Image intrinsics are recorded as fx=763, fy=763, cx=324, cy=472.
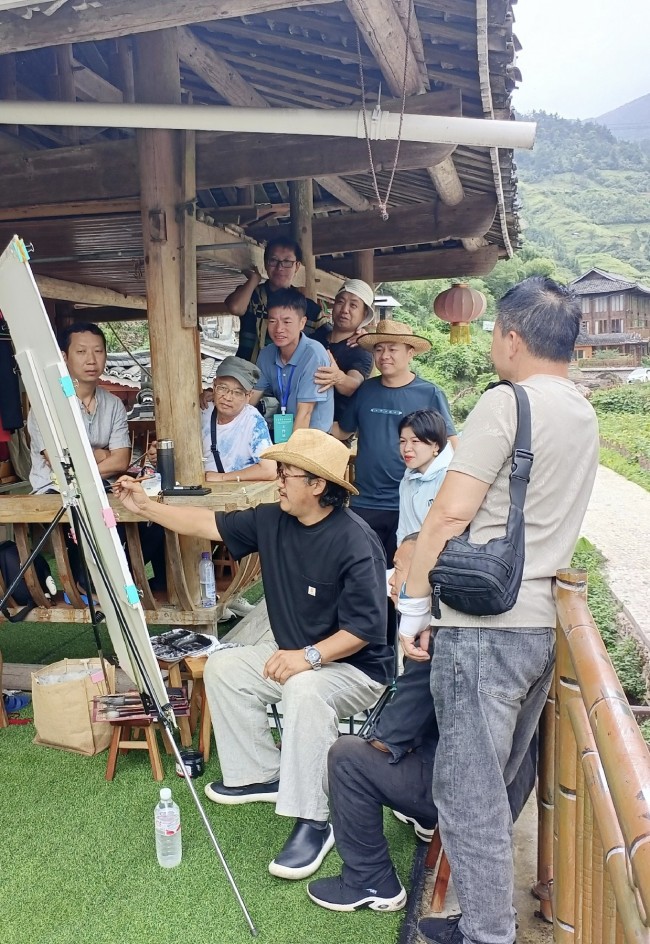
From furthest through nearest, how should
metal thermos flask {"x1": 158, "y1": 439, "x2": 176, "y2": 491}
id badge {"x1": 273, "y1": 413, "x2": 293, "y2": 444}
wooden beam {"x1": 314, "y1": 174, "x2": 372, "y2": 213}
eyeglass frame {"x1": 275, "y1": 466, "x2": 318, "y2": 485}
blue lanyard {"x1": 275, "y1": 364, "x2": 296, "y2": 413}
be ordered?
wooden beam {"x1": 314, "y1": 174, "x2": 372, "y2": 213} < blue lanyard {"x1": 275, "y1": 364, "x2": 296, "y2": 413} < id badge {"x1": 273, "y1": 413, "x2": 293, "y2": 444} < metal thermos flask {"x1": 158, "y1": 439, "x2": 176, "y2": 491} < eyeglass frame {"x1": 275, "y1": 466, "x2": 318, "y2": 485}

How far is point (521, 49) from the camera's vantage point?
3244 mm

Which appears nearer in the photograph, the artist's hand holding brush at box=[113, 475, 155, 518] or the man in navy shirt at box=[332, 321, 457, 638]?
the artist's hand holding brush at box=[113, 475, 155, 518]

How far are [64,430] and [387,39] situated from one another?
1.85 m

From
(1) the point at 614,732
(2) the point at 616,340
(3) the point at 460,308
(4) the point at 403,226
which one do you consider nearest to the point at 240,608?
(4) the point at 403,226

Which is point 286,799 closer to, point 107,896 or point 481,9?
point 107,896

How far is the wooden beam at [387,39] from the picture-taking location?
8.38 ft

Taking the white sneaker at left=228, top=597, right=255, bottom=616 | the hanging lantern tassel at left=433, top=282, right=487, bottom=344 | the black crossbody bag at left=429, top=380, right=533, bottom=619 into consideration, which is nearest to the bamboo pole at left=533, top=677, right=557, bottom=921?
the black crossbody bag at left=429, top=380, right=533, bottom=619

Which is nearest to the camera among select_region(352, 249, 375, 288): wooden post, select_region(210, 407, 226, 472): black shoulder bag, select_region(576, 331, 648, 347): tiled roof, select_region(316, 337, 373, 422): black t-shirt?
select_region(210, 407, 226, 472): black shoulder bag

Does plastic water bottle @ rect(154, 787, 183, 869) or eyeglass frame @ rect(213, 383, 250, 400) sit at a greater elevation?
eyeglass frame @ rect(213, 383, 250, 400)

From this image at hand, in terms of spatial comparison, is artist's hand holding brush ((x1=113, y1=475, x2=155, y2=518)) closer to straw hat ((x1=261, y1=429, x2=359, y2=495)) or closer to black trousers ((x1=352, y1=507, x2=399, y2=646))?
straw hat ((x1=261, y1=429, x2=359, y2=495))

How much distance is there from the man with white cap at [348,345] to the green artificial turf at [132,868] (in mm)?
2200

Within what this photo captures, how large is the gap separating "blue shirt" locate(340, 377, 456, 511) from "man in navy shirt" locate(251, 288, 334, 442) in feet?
0.85

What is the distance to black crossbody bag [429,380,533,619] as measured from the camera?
6.12 ft

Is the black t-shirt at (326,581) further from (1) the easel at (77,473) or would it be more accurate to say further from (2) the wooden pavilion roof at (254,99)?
(2) the wooden pavilion roof at (254,99)
